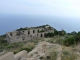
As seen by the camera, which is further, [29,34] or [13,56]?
[29,34]

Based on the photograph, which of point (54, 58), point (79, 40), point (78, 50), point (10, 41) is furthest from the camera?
point (10, 41)

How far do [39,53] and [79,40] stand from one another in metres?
5.06

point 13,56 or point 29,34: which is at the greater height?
point 13,56

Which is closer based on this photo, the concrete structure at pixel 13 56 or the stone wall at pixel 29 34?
the concrete structure at pixel 13 56

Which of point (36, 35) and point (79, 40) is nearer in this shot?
point (79, 40)

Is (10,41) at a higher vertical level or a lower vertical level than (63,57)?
lower

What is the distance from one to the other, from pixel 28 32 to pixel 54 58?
26322 millimetres

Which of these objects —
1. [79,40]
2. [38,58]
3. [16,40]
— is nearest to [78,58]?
[38,58]

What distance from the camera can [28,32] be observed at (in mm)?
33125

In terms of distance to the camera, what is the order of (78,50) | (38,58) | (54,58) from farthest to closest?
(78,50)
(38,58)
(54,58)

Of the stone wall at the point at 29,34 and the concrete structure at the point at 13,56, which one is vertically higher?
the concrete structure at the point at 13,56

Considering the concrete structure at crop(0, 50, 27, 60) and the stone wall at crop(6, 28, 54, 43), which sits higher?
the concrete structure at crop(0, 50, 27, 60)

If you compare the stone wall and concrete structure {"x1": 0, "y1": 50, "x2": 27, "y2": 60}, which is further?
the stone wall

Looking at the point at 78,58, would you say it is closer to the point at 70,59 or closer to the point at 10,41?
the point at 70,59
